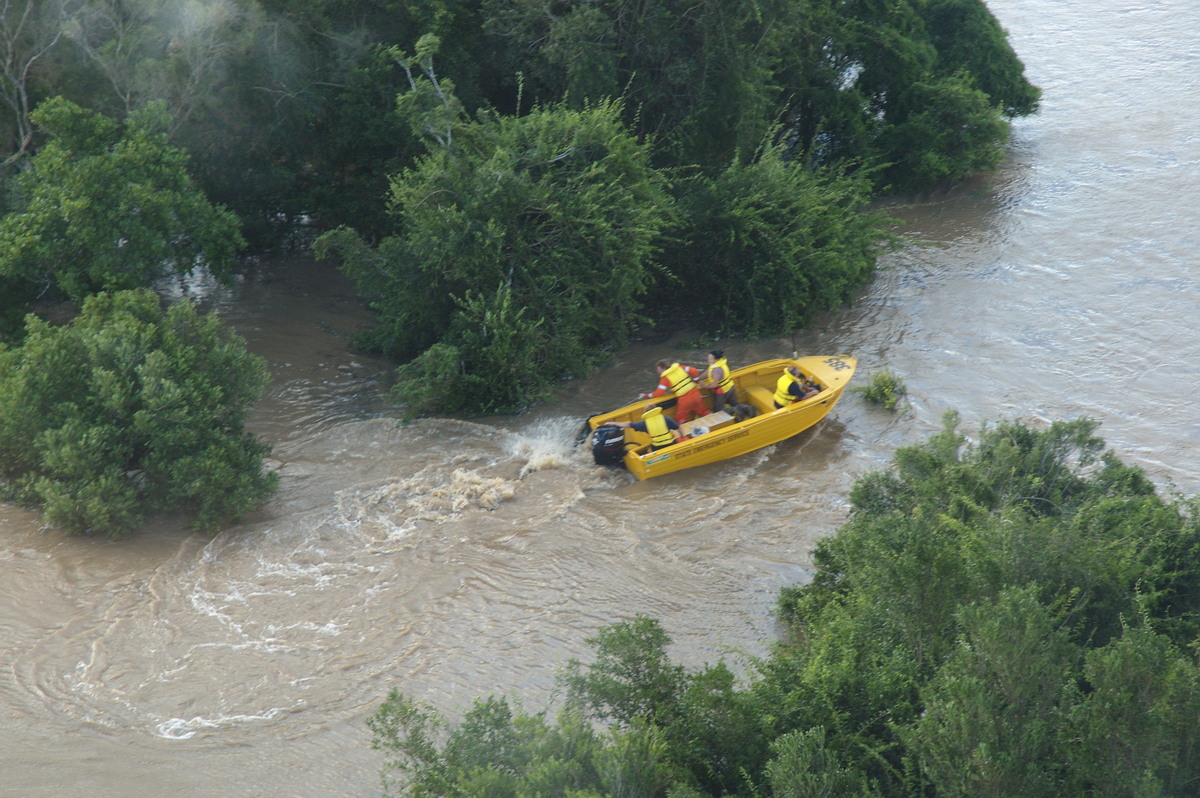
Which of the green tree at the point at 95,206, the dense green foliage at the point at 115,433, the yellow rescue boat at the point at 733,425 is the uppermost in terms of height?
the green tree at the point at 95,206

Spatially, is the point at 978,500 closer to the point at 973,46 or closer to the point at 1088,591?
the point at 1088,591

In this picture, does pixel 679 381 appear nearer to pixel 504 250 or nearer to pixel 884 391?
pixel 884 391

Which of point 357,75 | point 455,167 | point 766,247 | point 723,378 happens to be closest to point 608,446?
point 723,378

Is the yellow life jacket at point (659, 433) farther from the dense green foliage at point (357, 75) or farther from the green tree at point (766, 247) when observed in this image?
the dense green foliage at point (357, 75)

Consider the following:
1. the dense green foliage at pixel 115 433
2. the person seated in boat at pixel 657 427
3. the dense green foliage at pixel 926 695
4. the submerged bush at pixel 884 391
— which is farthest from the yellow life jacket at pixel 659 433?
the dense green foliage at pixel 115 433

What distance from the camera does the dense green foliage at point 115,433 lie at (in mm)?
12891

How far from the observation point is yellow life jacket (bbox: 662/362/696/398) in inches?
605

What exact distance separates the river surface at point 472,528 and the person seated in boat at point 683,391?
3.30 ft

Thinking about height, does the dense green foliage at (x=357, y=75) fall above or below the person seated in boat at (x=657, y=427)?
above

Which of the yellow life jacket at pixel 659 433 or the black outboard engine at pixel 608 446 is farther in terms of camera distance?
the yellow life jacket at pixel 659 433

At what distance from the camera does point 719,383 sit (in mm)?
15625

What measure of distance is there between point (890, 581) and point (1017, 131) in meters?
21.0

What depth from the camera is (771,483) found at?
1455cm

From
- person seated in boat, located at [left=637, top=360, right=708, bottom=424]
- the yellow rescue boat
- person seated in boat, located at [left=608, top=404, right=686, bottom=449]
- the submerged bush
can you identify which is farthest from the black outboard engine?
the submerged bush
